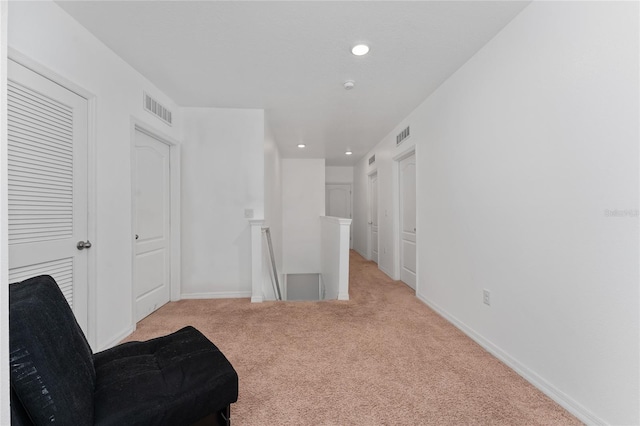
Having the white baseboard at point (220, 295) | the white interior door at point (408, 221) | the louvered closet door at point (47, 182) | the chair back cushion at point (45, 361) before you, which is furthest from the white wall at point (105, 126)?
the white interior door at point (408, 221)

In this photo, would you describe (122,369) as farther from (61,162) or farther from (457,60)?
(457,60)

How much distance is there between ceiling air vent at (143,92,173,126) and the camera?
2.95 m

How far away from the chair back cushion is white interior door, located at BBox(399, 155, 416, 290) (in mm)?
3733

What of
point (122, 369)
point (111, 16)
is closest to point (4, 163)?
point (122, 369)

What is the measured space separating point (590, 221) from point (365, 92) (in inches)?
93.8

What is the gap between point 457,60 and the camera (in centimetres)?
256

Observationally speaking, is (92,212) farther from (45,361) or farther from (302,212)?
(302,212)

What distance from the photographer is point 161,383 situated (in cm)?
122

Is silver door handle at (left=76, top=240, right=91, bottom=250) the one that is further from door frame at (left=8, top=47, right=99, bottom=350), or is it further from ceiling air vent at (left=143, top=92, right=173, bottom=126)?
ceiling air vent at (left=143, top=92, right=173, bottom=126)

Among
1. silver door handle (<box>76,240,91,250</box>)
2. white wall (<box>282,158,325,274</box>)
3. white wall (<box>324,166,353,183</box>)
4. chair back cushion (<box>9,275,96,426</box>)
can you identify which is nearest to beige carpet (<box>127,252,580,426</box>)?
chair back cushion (<box>9,275,96,426</box>)

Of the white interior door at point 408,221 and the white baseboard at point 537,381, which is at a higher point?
the white interior door at point 408,221

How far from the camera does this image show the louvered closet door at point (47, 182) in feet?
5.47

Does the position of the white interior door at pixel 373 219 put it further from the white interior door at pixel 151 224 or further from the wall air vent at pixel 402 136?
the white interior door at pixel 151 224

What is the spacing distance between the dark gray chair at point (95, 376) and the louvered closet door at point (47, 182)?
2.71 ft
